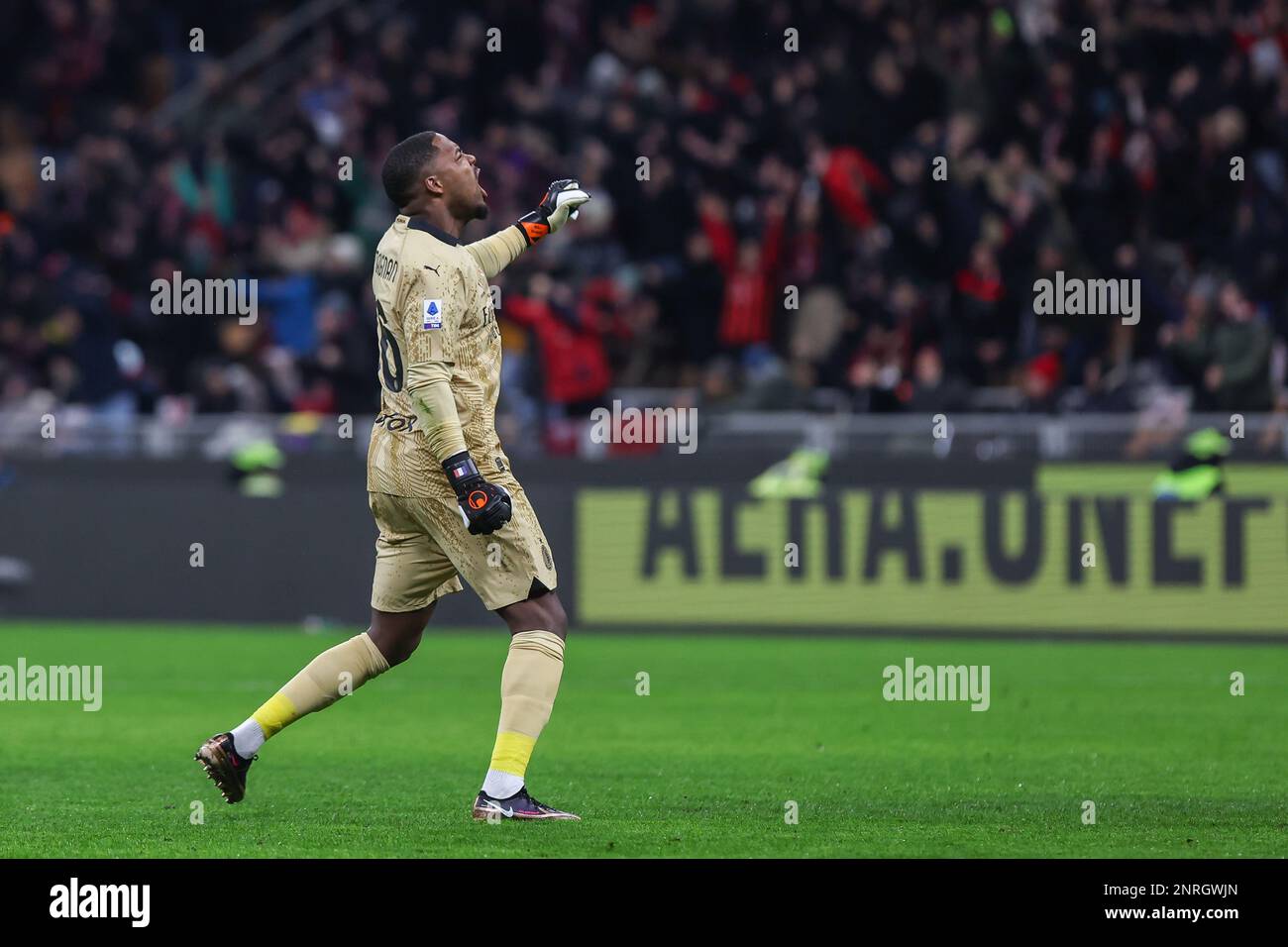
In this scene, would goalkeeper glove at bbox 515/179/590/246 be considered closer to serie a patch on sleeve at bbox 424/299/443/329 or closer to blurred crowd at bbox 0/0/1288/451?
serie a patch on sleeve at bbox 424/299/443/329

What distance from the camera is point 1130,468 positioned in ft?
54.3

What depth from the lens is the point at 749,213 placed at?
20.4 metres

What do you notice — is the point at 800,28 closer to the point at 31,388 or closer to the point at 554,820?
the point at 31,388

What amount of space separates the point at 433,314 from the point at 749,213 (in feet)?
41.8

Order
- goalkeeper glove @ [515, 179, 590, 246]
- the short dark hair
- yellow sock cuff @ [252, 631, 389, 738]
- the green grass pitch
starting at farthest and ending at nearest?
goalkeeper glove @ [515, 179, 590, 246], yellow sock cuff @ [252, 631, 389, 738], the short dark hair, the green grass pitch

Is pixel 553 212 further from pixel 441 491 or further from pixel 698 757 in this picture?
pixel 698 757

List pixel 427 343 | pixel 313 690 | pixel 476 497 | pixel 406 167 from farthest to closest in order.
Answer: pixel 313 690 < pixel 406 167 < pixel 427 343 < pixel 476 497

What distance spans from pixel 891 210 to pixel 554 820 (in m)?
12.2

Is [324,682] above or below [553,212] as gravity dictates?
below

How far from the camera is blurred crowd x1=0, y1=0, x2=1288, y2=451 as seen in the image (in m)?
18.5

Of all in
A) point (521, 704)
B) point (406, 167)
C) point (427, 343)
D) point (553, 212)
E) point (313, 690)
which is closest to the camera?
point (427, 343)

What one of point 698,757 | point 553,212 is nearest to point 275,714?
point 553,212

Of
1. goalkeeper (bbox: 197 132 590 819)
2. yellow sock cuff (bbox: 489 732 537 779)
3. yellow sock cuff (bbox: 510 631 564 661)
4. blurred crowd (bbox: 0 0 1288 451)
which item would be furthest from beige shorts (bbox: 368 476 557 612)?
blurred crowd (bbox: 0 0 1288 451)

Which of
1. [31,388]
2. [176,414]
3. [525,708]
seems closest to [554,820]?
[525,708]
